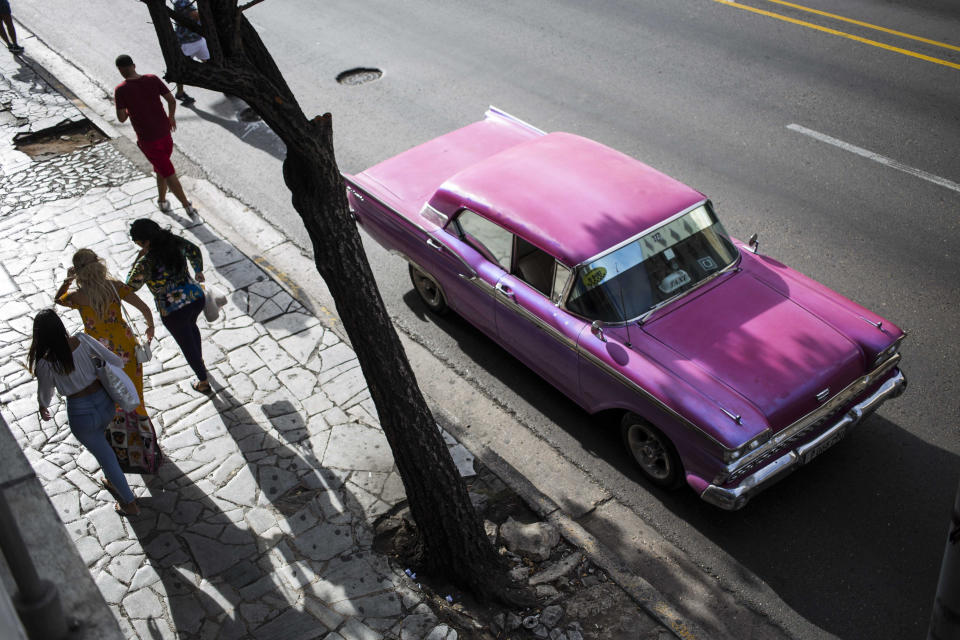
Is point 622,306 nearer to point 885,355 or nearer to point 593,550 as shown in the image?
point 593,550

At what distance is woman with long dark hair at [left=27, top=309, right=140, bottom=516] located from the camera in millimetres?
5090

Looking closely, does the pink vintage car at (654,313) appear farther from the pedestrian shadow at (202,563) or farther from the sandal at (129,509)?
the sandal at (129,509)

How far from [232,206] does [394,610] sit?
5.90 m

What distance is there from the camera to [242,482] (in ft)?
20.1

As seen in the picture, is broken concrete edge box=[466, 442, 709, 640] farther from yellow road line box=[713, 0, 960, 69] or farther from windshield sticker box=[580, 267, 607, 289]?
yellow road line box=[713, 0, 960, 69]

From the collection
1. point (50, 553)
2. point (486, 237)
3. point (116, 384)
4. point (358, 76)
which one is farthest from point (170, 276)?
point (358, 76)

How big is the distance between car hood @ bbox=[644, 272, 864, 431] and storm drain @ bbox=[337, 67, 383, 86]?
7.49 m

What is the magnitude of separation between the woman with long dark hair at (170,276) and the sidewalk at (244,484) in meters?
0.80

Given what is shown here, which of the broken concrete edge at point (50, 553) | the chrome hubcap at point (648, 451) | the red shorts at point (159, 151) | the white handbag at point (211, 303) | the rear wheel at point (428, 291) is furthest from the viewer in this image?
the red shorts at point (159, 151)

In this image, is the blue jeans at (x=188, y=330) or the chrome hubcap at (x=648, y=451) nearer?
the chrome hubcap at (x=648, y=451)

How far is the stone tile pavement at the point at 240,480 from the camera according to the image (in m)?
5.21

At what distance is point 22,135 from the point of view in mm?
11125

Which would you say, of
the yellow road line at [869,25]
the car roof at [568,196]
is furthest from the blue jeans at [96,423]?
the yellow road line at [869,25]

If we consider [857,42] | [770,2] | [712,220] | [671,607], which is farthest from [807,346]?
[770,2]
